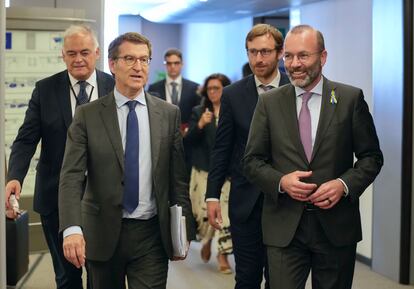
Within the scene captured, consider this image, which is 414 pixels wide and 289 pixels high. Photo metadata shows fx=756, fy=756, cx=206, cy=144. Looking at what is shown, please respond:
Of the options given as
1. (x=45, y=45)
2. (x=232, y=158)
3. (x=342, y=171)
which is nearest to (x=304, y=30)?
(x=342, y=171)

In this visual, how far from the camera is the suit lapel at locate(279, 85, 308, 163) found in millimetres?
3070

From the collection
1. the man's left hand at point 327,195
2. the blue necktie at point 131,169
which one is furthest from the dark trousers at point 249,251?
the blue necktie at point 131,169

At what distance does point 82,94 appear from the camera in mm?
3816

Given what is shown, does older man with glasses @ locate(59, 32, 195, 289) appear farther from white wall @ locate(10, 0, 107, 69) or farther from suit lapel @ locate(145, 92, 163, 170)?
white wall @ locate(10, 0, 107, 69)

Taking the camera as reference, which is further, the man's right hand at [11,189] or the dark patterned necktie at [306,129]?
the man's right hand at [11,189]

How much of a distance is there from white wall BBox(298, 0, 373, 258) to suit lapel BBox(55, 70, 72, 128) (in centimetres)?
326

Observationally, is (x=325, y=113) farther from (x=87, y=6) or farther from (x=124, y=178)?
(x=87, y=6)

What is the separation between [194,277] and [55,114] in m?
2.59

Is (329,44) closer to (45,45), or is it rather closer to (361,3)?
(361,3)

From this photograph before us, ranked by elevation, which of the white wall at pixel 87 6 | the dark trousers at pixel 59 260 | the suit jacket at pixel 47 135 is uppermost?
the white wall at pixel 87 6

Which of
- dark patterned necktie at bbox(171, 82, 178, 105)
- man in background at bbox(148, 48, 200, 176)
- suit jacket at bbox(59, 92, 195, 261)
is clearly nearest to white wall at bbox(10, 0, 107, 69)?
man in background at bbox(148, 48, 200, 176)

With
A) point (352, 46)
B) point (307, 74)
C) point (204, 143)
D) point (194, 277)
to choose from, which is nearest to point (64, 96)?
point (307, 74)

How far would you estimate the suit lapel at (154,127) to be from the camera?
3039 mm

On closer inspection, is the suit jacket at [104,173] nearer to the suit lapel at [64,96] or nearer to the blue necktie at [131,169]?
the blue necktie at [131,169]
